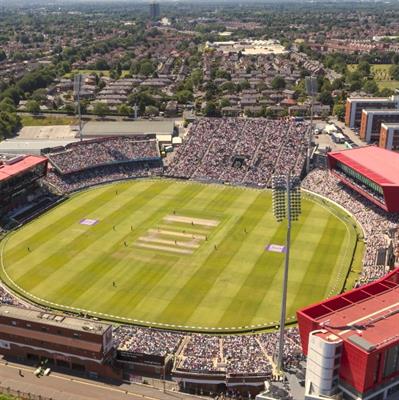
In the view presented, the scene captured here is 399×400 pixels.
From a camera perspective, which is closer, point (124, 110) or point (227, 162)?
point (227, 162)

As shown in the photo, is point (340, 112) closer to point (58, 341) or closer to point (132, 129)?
point (132, 129)

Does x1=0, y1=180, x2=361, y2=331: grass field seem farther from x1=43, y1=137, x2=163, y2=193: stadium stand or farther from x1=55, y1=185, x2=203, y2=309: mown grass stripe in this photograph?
x1=43, y1=137, x2=163, y2=193: stadium stand

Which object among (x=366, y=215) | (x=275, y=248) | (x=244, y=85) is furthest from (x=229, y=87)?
(x=275, y=248)

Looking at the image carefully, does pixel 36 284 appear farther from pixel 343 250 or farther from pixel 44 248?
pixel 343 250

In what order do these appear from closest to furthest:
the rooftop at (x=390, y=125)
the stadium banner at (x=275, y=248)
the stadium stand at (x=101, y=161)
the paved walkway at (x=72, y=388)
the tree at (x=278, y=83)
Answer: the paved walkway at (x=72, y=388)
the stadium banner at (x=275, y=248)
the stadium stand at (x=101, y=161)
the rooftop at (x=390, y=125)
the tree at (x=278, y=83)

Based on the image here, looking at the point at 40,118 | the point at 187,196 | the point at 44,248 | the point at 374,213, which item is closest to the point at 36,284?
the point at 44,248

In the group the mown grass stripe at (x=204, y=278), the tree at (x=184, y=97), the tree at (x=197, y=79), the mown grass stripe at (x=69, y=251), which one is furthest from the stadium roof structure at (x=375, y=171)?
the tree at (x=197, y=79)

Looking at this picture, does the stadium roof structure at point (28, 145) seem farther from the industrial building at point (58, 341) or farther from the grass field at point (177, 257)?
the industrial building at point (58, 341)
